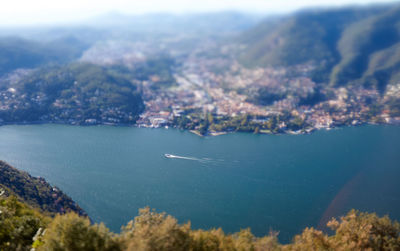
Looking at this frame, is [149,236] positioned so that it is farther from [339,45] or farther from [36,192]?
[339,45]

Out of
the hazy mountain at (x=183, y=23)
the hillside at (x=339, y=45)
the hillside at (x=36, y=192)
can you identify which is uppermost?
the hazy mountain at (x=183, y=23)

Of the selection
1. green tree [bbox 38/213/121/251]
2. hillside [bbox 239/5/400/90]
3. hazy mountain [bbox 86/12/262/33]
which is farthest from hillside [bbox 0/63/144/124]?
hazy mountain [bbox 86/12/262/33]

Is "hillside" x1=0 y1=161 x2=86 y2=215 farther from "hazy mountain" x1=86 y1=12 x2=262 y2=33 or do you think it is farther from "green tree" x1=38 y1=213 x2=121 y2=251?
"hazy mountain" x1=86 y1=12 x2=262 y2=33

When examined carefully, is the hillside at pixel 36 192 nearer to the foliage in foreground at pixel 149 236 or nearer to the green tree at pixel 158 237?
the foliage in foreground at pixel 149 236

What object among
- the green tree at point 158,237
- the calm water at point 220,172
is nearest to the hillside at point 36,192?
the calm water at point 220,172

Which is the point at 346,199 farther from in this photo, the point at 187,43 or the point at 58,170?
the point at 187,43

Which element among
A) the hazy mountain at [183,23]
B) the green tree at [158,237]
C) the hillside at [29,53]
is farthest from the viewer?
the hazy mountain at [183,23]
